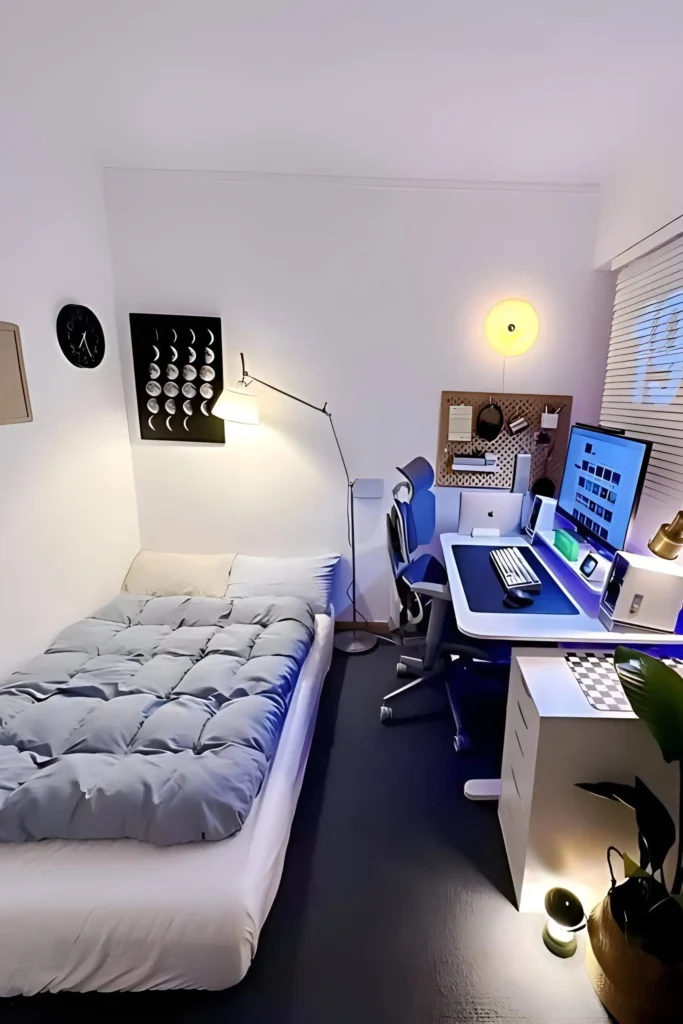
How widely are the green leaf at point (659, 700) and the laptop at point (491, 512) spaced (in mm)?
1525

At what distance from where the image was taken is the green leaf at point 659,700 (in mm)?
1008

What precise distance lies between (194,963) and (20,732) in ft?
2.69

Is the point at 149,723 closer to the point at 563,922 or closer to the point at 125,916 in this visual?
the point at 125,916

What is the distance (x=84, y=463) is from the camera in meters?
2.36

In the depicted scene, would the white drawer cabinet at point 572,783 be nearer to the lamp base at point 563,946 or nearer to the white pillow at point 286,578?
the lamp base at point 563,946

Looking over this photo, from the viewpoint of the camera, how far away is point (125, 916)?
1.09m

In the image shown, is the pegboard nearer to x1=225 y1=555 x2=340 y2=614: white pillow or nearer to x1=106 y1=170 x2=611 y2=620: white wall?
x1=106 y1=170 x2=611 y2=620: white wall

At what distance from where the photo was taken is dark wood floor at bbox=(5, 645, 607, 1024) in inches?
46.2

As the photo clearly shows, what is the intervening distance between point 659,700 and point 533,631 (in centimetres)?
50

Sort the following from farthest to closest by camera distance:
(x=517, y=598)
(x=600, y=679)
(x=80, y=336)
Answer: (x=80, y=336)
(x=517, y=598)
(x=600, y=679)

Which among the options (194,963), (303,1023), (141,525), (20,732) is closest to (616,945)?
(303,1023)

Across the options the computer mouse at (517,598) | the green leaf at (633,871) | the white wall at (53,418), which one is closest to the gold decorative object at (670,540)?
the computer mouse at (517,598)

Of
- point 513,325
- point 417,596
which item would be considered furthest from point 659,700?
point 513,325

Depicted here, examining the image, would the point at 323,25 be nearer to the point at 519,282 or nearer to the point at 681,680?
the point at 519,282
